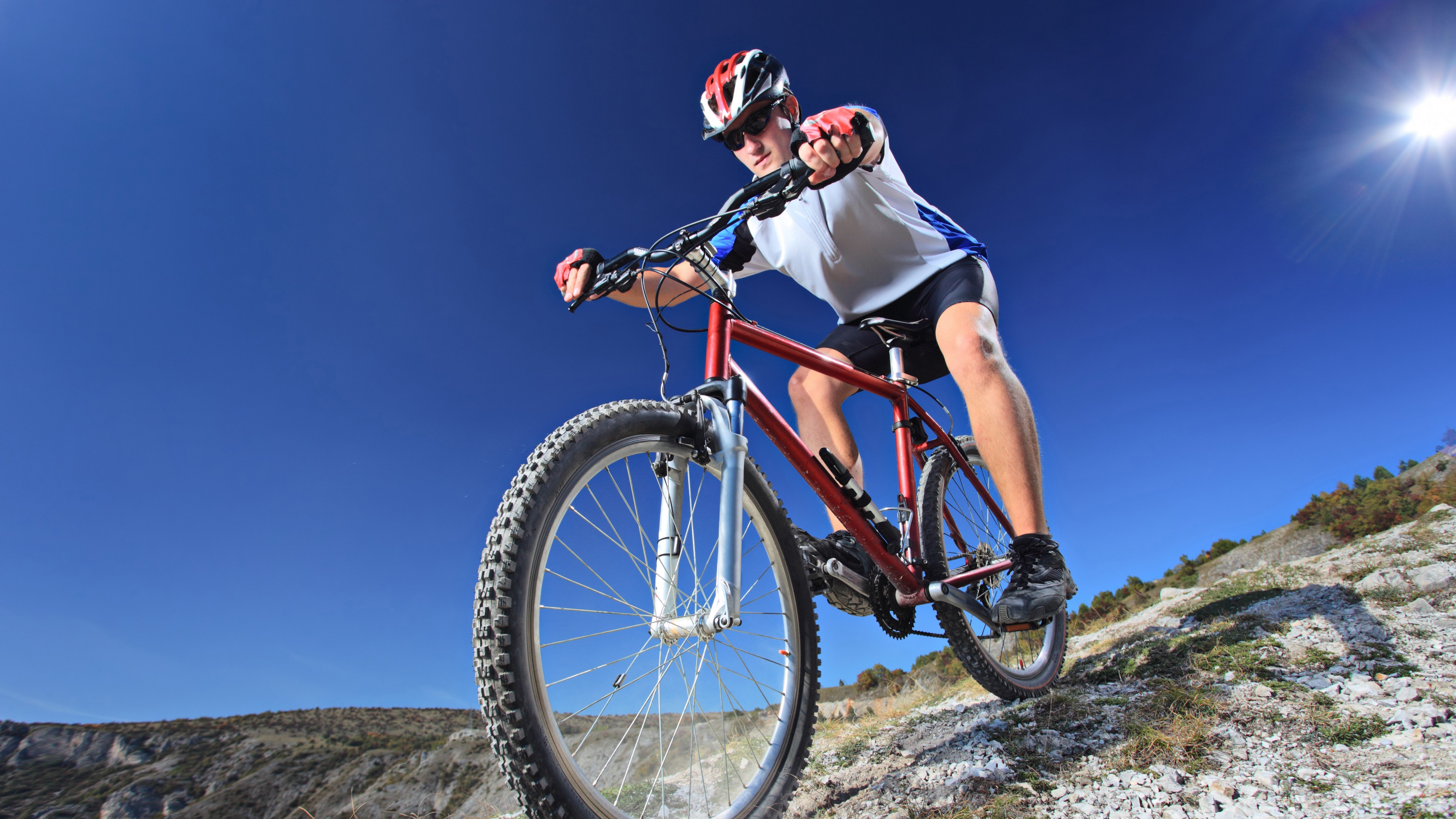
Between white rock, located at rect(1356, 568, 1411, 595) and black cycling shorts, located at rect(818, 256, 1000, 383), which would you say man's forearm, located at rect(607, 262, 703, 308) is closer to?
black cycling shorts, located at rect(818, 256, 1000, 383)

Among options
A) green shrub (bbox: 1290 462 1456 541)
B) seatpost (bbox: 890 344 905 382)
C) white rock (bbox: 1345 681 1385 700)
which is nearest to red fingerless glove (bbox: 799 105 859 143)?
seatpost (bbox: 890 344 905 382)

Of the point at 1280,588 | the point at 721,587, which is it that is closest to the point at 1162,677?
the point at 1280,588

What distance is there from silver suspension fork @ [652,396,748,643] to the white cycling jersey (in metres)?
1.24

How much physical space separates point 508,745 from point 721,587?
0.65 meters

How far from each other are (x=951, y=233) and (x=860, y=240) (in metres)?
0.49

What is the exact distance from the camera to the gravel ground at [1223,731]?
5.01 feet

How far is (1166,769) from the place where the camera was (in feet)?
5.52

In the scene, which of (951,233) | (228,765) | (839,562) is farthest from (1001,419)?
(228,765)

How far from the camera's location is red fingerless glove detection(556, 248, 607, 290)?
206 centimetres

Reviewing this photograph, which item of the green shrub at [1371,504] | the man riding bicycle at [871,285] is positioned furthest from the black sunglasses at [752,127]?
the green shrub at [1371,504]

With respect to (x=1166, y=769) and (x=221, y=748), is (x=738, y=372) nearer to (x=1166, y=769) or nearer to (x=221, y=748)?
(x=1166, y=769)

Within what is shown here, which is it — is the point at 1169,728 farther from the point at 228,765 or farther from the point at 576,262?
the point at 228,765

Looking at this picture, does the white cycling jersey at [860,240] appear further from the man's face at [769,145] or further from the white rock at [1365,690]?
the white rock at [1365,690]

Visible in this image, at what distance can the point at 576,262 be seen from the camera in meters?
2.08
